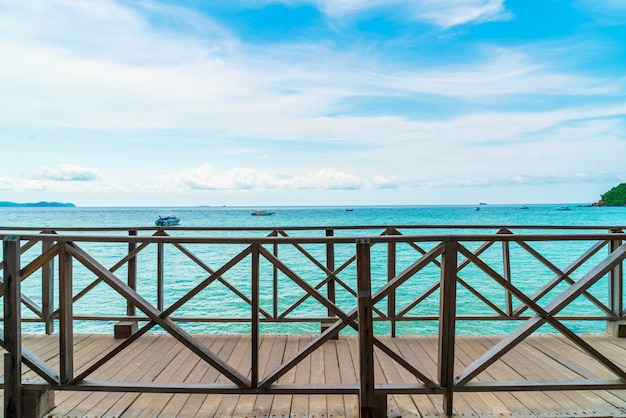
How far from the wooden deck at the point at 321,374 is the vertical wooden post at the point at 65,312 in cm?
31

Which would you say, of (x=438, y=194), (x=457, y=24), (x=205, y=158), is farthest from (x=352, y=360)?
(x=205, y=158)

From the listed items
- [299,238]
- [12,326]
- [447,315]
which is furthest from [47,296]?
[447,315]

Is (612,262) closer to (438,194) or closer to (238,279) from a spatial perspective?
(238,279)

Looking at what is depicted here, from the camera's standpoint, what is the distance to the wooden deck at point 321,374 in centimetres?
239

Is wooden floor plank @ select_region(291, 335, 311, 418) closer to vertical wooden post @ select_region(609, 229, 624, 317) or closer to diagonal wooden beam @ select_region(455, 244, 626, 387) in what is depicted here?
diagonal wooden beam @ select_region(455, 244, 626, 387)

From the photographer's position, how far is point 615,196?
65.7m

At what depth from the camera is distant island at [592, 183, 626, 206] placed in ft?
210

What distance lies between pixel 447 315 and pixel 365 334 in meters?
0.48

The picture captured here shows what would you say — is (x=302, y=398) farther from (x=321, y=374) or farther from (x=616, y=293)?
(x=616, y=293)

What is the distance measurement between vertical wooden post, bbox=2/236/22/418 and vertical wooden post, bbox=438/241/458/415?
2269 millimetres

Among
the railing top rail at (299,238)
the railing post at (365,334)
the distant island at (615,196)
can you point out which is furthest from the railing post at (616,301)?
the distant island at (615,196)

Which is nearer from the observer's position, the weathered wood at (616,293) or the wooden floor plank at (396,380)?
the wooden floor plank at (396,380)

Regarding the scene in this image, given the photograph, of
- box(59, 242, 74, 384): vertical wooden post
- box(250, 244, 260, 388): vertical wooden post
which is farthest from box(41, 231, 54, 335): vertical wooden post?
box(250, 244, 260, 388): vertical wooden post

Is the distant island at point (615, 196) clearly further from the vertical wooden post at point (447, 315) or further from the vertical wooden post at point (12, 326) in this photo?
the vertical wooden post at point (12, 326)
